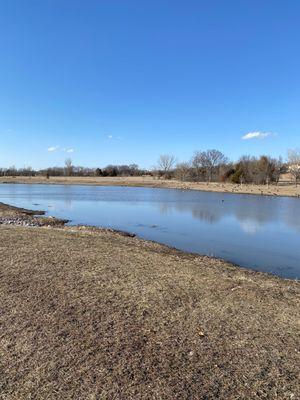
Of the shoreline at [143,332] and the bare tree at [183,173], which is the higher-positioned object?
the bare tree at [183,173]

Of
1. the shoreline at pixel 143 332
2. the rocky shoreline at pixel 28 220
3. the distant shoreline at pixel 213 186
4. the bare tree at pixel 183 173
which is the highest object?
the bare tree at pixel 183 173

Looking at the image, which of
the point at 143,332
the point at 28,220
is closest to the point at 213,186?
the point at 28,220

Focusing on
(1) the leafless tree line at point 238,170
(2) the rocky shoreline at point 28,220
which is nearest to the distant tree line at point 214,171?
(1) the leafless tree line at point 238,170

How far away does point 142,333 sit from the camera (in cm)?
504

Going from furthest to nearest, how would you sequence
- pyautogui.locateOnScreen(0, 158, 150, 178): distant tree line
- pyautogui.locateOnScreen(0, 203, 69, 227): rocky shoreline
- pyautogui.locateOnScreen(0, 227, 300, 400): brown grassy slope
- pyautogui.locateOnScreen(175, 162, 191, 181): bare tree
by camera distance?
pyautogui.locateOnScreen(0, 158, 150, 178): distant tree line
pyautogui.locateOnScreen(175, 162, 191, 181): bare tree
pyautogui.locateOnScreen(0, 203, 69, 227): rocky shoreline
pyautogui.locateOnScreen(0, 227, 300, 400): brown grassy slope

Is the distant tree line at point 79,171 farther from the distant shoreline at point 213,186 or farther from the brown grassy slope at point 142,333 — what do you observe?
the brown grassy slope at point 142,333

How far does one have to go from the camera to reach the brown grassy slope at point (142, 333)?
12.6 feet

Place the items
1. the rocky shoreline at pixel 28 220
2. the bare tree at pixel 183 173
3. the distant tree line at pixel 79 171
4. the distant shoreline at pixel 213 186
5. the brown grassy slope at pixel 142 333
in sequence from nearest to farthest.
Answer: the brown grassy slope at pixel 142 333
the rocky shoreline at pixel 28 220
the distant shoreline at pixel 213 186
the bare tree at pixel 183 173
the distant tree line at pixel 79 171

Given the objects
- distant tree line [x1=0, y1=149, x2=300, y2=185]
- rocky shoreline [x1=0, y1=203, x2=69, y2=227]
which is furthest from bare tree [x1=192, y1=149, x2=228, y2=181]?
rocky shoreline [x1=0, y1=203, x2=69, y2=227]

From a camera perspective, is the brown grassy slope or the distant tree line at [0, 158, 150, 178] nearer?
the brown grassy slope

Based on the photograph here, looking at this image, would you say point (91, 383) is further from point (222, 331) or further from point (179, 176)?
point (179, 176)

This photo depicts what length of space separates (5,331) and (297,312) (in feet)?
14.2

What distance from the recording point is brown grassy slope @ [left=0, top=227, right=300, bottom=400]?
384 centimetres

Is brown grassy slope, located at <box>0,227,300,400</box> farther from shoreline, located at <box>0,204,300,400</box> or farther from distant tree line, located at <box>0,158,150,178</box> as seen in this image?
distant tree line, located at <box>0,158,150,178</box>
